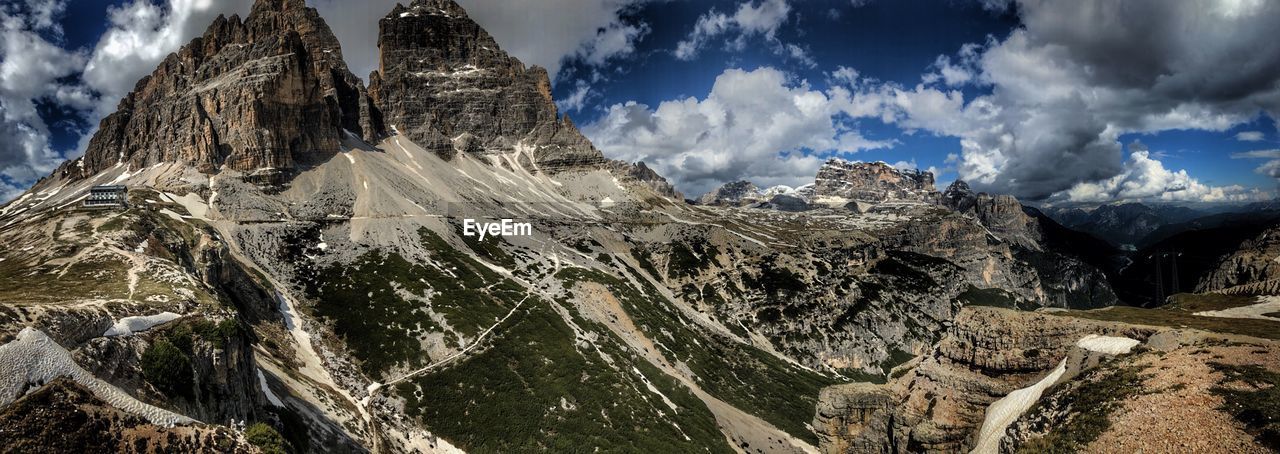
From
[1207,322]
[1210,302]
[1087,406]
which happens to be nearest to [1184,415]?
[1087,406]

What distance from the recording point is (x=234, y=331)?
4178 cm

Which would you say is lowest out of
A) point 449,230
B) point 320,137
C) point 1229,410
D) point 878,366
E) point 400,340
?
point 878,366

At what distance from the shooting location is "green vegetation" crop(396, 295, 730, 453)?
79363 millimetres

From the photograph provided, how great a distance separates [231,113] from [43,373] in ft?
574

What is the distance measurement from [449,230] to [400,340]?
233ft

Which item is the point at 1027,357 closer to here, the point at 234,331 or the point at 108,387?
the point at 108,387

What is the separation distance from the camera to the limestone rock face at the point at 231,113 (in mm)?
159750

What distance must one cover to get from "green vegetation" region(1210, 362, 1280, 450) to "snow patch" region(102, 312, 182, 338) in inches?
2249

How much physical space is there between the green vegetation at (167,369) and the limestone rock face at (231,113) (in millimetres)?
149975

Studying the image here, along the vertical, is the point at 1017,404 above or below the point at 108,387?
below

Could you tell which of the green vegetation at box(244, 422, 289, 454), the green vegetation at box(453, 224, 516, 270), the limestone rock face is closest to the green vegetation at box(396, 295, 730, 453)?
the green vegetation at box(453, 224, 516, 270)

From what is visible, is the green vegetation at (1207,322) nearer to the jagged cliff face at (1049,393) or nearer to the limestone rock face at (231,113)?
the jagged cliff face at (1049,393)

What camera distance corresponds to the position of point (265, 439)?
3083cm

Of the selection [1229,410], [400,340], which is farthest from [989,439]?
[400,340]
